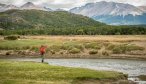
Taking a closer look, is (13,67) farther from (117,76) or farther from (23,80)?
(117,76)

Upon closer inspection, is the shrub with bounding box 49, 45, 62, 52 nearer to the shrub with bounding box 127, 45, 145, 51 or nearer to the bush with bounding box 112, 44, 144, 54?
the bush with bounding box 112, 44, 144, 54

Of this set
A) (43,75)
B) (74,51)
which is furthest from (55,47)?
(43,75)

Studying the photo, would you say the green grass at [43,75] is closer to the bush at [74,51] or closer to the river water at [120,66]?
the river water at [120,66]

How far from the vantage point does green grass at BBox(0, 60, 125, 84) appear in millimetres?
38719

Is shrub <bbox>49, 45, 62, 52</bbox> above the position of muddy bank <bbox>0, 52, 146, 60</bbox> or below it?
above

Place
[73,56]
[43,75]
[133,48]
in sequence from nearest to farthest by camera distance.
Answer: [43,75]
[73,56]
[133,48]

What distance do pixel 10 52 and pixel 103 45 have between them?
27.2 m

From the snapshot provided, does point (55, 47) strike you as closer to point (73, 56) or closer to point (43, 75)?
point (73, 56)

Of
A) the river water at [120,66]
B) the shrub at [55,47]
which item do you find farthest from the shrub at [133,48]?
the river water at [120,66]

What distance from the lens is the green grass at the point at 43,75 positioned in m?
38.7

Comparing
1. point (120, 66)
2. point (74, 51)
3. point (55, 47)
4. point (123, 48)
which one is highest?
point (123, 48)

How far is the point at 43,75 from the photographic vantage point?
41.2 meters

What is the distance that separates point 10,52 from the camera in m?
94.4

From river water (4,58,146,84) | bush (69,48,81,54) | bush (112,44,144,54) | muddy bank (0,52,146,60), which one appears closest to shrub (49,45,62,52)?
muddy bank (0,52,146,60)
